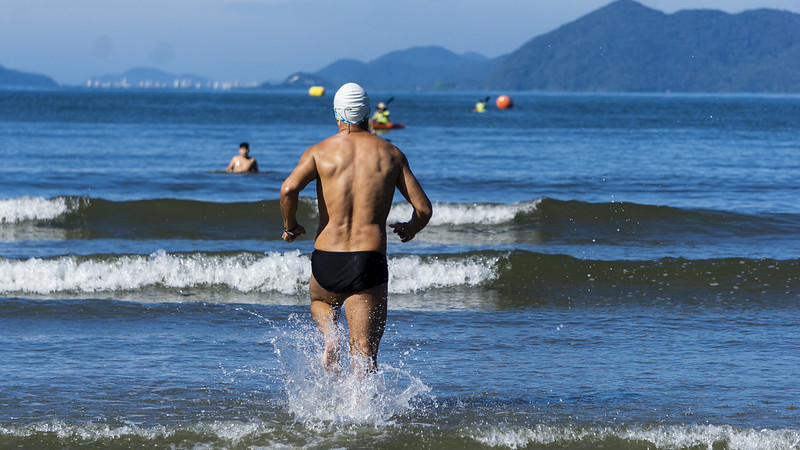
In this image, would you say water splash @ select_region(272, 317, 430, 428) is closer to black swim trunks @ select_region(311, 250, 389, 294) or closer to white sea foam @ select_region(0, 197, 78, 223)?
black swim trunks @ select_region(311, 250, 389, 294)

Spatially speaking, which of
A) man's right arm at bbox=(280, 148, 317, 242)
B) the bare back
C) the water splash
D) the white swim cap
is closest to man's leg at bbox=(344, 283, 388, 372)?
the water splash

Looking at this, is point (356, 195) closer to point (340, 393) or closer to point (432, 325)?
point (340, 393)

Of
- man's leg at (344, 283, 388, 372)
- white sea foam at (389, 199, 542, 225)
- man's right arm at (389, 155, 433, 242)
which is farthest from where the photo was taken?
white sea foam at (389, 199, 542, 225)

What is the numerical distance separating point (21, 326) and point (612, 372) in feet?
18.0

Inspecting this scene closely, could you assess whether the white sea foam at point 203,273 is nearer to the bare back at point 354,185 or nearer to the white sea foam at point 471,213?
the white sea foam at point 471,213

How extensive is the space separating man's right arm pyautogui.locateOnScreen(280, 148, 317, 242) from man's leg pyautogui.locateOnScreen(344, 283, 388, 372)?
0.55m

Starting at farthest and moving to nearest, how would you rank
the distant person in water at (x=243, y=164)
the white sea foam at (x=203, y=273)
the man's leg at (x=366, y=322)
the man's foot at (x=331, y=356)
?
the distant person in water at (x=243, y=164) < the white sea foam at (x=203, y=273) < the man's foot at (x=331, y=356) < the man's leg at (x=366, y=322)

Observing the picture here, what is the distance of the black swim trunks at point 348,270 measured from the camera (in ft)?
17.6

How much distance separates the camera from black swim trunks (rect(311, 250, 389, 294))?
5.36 m

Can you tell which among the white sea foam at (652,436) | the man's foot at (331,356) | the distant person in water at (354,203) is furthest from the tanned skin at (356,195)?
the white sea foam at (652,436)

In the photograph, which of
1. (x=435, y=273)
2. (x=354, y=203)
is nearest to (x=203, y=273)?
(x=435, y=273)

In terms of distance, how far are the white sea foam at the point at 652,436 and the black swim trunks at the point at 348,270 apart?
1203mm

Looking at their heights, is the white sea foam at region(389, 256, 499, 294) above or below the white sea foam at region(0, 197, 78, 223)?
below

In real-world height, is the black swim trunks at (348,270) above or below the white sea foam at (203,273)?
above
